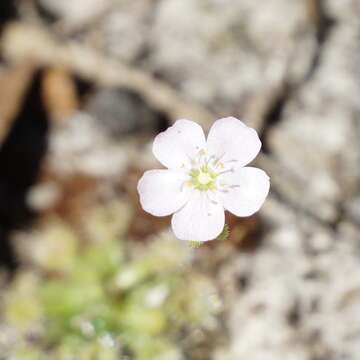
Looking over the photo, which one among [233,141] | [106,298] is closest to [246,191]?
[233,141]

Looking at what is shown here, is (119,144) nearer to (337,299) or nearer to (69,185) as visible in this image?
(69,185)

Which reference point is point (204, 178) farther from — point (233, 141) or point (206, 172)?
point (233, 141)

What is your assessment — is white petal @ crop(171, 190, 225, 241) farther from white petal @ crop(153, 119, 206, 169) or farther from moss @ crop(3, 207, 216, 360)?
moss @ crop(3, 207, 216, 360)

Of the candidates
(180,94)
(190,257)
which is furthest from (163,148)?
(180,94)

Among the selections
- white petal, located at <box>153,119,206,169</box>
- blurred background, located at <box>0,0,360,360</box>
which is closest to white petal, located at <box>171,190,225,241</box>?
white petal, located at <box>153,119,206,169</box>

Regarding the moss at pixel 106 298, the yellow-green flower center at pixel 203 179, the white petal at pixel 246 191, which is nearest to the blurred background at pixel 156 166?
the moss at pixel 106 298

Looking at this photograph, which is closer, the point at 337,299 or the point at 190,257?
the point at 337,299

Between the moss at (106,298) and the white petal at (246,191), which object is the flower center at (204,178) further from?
the moss at (106,298)
